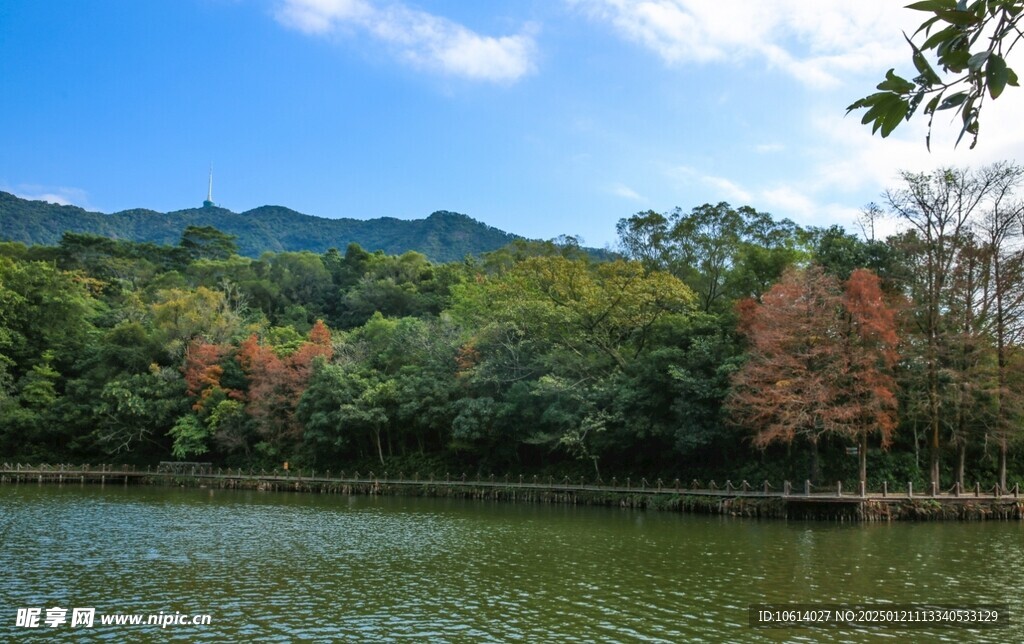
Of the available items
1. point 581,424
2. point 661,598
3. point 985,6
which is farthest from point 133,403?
point 985,6

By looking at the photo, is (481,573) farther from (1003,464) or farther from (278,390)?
(278,390)

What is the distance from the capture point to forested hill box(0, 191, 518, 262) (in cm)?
12056

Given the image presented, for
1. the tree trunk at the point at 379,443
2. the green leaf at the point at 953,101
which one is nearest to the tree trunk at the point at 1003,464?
the tree trunk at the point at 379,443

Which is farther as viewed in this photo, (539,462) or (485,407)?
(539,462)

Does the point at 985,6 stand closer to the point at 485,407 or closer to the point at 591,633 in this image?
the point at 591,633

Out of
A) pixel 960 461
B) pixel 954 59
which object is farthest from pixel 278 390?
pixel 954 59

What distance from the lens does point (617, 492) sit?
1259 inches

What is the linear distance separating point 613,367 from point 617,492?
6206 millimetres

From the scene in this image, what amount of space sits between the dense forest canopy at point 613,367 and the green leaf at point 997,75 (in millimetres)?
24436

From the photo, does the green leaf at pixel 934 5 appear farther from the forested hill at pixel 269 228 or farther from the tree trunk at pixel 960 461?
the forested hill at pixel 269 228

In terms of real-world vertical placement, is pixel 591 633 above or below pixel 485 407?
below

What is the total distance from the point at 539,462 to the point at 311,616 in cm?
2729

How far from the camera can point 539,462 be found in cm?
3812

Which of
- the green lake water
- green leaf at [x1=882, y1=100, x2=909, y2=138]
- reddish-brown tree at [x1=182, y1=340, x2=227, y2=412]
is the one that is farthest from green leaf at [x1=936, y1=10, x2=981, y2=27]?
reddish-brown tree at [x1=182, y1=340, x2=227, y2=412]
